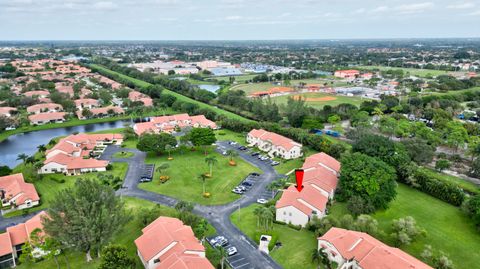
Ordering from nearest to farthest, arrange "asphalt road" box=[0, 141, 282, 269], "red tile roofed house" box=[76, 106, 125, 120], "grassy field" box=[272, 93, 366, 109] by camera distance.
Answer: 1. "asphalt road" box=[0, 141, 282, 269]
2. "red tile roofed house" box=[76, 106, 125, 120]
3. "grassy field" box=[272, 93, 366, 109]

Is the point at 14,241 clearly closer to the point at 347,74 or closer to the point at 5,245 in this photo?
the point at 5,245

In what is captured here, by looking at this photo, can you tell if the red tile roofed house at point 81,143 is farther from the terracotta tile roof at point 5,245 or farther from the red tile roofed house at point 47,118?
the red tile roofed house at point 47,118

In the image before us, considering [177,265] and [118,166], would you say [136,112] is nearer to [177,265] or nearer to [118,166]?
[118,166]

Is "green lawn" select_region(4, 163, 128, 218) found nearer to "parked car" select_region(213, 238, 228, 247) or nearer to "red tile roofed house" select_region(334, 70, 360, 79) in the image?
"parked car" select_region(213, 238, 228, 247)

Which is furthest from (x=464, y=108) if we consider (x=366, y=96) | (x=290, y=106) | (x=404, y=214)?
(x=404, y=214)

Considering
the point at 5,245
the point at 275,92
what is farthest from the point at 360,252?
the point at 275,92

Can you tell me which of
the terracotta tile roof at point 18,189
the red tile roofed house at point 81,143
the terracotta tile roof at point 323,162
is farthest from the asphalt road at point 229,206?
the terracotta tile roof at point 323,162

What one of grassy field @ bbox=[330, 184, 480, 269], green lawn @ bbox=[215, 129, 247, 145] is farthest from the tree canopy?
green lawn @ bbox=[215, 129, 247, 145]
